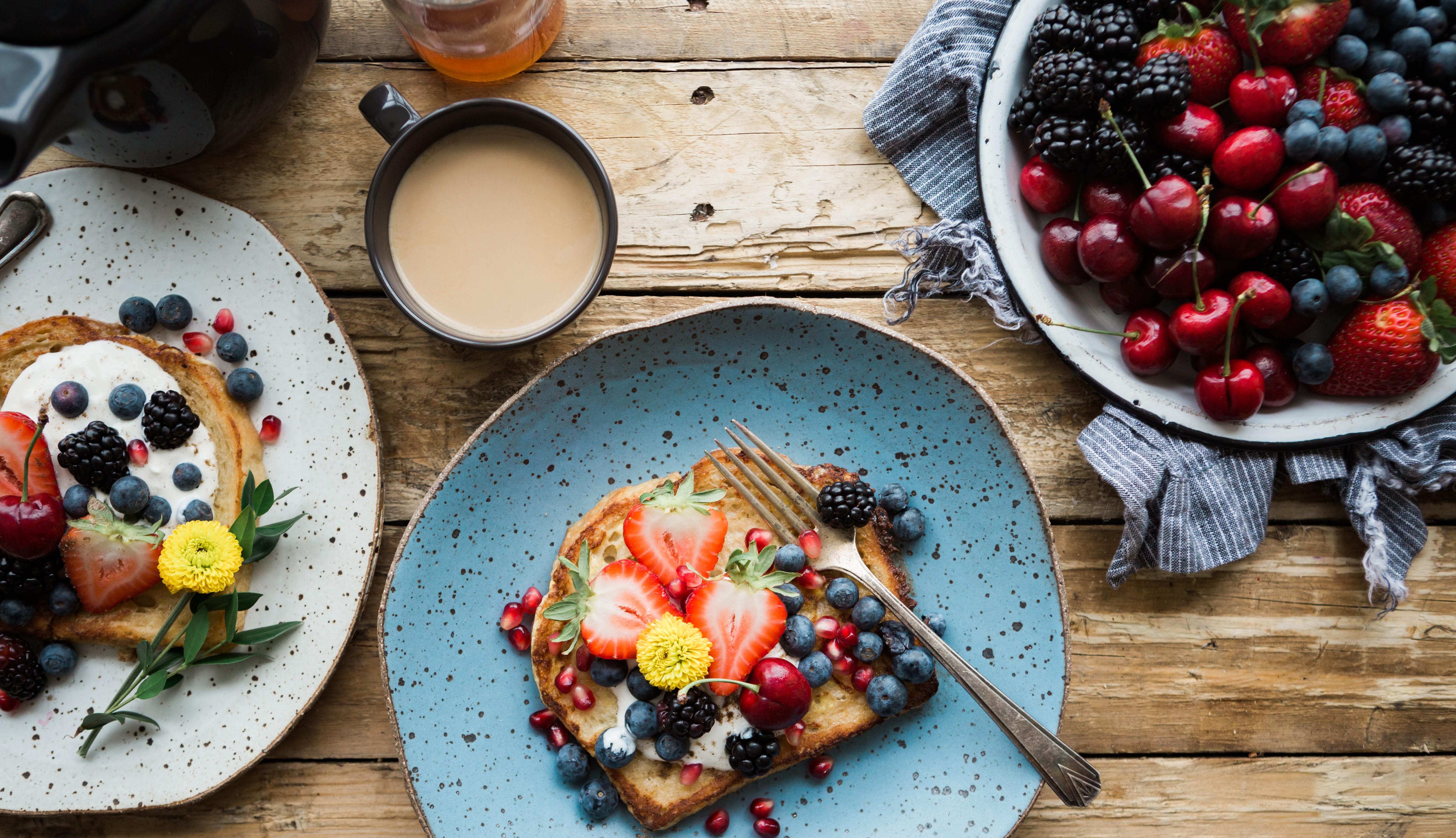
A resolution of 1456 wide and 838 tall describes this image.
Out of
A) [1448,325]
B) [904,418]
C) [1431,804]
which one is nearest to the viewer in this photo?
[1448,325]

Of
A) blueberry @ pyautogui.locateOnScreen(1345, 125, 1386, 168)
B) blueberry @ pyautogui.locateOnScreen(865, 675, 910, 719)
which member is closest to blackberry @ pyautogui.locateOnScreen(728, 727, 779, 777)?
blueberry @ pyautogui.locateOnScreen(865, 675, 910, 719)

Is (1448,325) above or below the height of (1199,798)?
above

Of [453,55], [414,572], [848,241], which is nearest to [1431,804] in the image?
[848,241]

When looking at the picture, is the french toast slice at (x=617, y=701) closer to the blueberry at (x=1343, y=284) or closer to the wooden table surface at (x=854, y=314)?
the wooden table surface at (x=854, y=314)

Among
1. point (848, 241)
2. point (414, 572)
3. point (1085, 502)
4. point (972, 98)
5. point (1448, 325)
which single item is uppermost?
point (972, 98)

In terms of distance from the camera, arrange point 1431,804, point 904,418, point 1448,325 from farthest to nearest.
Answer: point 1431,804, point 904,418, point 1448,325

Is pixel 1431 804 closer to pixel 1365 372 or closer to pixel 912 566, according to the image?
pixel 1365 372

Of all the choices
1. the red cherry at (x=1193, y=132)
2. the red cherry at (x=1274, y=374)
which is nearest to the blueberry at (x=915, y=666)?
the red cherry at (x=1274, y=374)

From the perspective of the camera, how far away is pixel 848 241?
5.49 feet

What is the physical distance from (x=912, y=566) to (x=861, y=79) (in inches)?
36.7

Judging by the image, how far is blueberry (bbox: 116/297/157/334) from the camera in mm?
1555

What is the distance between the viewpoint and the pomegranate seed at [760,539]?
1560 millimetres

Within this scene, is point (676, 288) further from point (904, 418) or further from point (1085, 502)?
point (1085, 502)

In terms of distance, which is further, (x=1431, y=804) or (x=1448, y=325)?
(x=1431, y=804)
